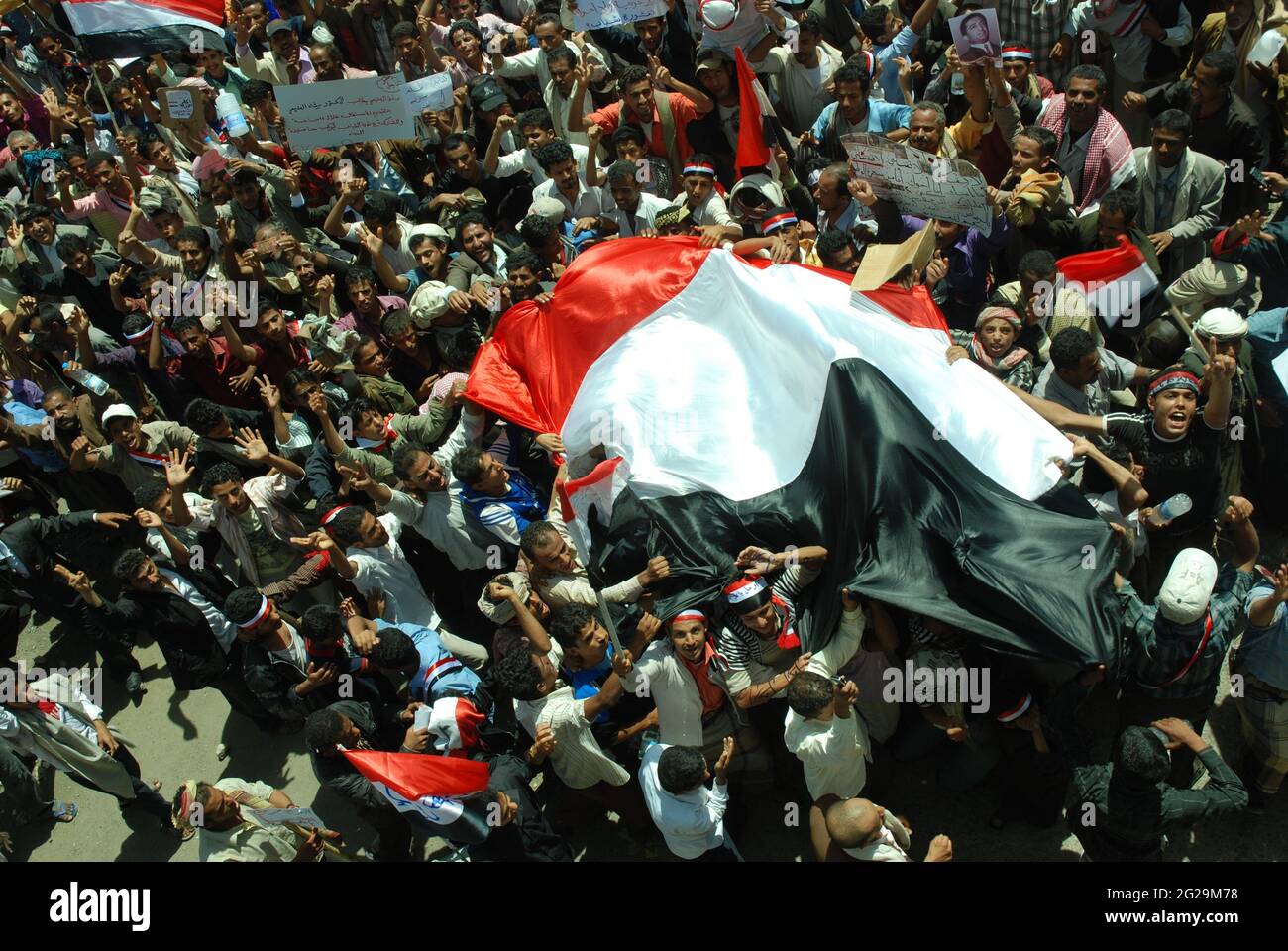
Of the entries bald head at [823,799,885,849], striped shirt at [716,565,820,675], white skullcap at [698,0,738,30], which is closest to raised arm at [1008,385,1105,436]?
striped shirt at [716,565,820,675]

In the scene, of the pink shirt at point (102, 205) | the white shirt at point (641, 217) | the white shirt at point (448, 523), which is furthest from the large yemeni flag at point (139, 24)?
the white shirt at point (448, 523)

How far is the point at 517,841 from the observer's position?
5.63 metres

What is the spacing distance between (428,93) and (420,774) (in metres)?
5.55

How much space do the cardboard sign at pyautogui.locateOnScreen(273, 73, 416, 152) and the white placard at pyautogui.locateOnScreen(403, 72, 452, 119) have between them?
98mm

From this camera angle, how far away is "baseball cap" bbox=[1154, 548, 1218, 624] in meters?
5.02

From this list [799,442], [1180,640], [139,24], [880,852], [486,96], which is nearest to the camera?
[880,852]

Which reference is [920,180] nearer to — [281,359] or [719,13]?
[719,13]

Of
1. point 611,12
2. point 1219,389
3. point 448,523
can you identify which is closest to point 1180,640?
point 1219,389

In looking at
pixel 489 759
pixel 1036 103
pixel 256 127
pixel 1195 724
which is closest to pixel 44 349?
pixel 256 127

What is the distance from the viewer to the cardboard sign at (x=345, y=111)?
8773mm

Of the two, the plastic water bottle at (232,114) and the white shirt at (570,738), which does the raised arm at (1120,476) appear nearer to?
the white shirt at (570,738)

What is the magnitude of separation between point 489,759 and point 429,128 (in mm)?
6192

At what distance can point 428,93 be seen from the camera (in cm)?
902

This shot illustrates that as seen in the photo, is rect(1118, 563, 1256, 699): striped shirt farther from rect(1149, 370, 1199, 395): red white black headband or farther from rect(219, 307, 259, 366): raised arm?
rect(219, 307, 259, 366): raised arm
